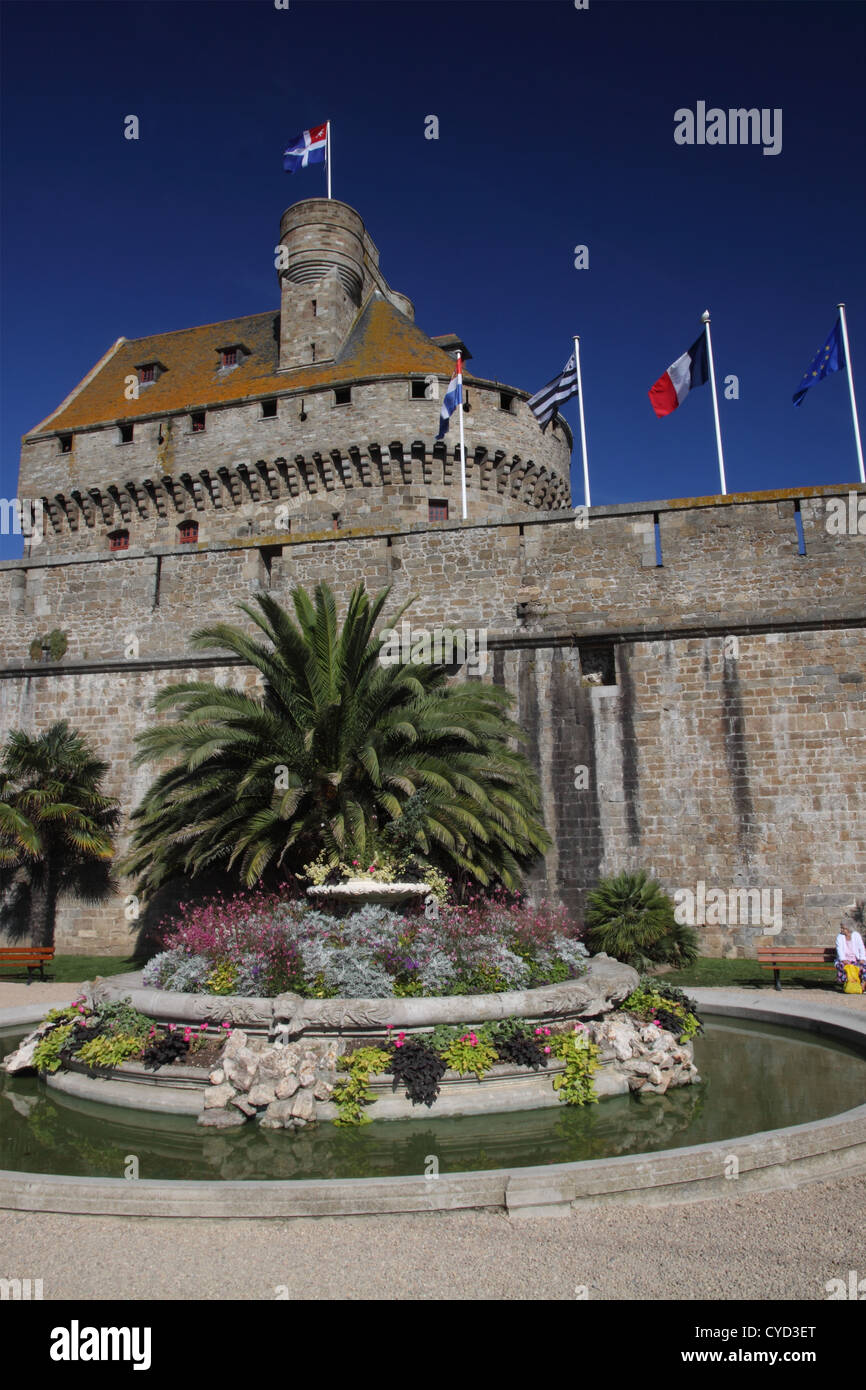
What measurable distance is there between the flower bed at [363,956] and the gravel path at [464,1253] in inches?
112

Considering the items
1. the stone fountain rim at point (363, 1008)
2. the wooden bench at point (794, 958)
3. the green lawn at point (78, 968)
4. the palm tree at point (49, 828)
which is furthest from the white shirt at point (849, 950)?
the palm tree at point (49, 828)

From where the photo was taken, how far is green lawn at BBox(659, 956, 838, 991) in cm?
1190

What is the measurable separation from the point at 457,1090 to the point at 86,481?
28032 millimetres

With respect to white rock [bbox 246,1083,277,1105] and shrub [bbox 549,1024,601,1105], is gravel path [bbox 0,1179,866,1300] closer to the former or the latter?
white rock [bbox 246,1083,277,1105]

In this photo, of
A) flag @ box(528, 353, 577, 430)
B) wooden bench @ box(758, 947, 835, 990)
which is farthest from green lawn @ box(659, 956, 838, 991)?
flag @ box(528, 353, 577, 430)

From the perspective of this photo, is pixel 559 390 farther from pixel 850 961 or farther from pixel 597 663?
pixel 850 961

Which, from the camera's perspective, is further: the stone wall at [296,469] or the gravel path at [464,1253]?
the stone wall at [296,469]

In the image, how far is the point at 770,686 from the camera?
1424 centimetres

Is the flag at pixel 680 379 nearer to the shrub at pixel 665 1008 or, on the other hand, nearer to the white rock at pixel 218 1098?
the shrub at pixel 665 1008

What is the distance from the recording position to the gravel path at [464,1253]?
3863mm

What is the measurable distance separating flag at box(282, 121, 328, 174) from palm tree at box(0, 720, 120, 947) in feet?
68.8

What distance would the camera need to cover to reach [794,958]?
1282 centimetres
